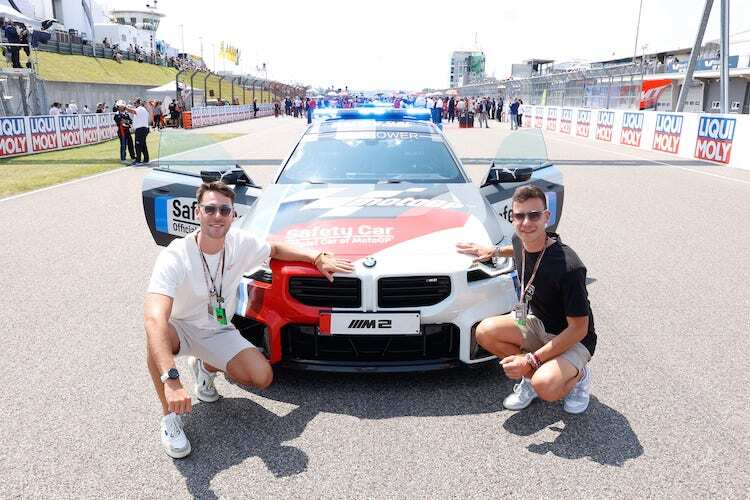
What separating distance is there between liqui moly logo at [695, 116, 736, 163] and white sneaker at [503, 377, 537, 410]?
→ 16.8 meters

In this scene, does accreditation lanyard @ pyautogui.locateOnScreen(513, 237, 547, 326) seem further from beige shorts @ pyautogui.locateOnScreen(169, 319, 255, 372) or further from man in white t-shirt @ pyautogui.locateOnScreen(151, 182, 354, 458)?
beige shorts @ pyautogui.locateOnScreen(169, 319, 255, 372)

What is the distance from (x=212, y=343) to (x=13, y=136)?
17963 mm

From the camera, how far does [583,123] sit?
30.6 m

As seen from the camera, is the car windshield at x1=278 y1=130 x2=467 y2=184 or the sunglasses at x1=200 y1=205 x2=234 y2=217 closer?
the sunglasses at x1=200 y1=205 x2=234 y2=217

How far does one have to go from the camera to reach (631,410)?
3.50 m

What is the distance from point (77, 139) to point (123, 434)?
21.8m

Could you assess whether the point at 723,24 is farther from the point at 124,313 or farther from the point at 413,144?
the point at 124,313

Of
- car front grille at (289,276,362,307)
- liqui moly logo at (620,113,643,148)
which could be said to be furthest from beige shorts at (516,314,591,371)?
liqui moly logo at (620,113,643,148)

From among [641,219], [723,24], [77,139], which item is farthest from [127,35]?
[641,219]

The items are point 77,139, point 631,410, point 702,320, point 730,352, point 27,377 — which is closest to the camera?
point 631,410

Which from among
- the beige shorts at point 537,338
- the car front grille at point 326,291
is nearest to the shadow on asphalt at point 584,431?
the beige shorts at point 537,338

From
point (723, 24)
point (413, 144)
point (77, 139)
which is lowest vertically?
point (77, 139)

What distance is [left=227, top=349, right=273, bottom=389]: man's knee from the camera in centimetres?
333

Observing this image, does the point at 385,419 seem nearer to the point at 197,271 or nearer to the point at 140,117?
the point at 197,271
